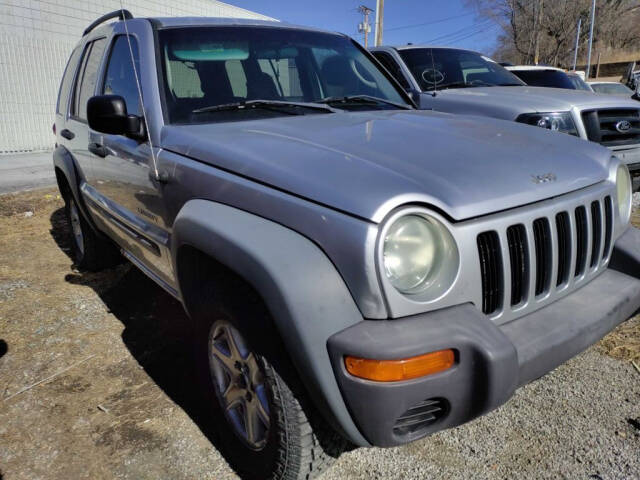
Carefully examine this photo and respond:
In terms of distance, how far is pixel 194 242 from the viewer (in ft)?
6.22

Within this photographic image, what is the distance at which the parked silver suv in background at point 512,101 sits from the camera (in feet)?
15.8

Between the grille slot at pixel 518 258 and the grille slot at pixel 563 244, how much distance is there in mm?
250

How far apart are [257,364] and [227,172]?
0.72 m

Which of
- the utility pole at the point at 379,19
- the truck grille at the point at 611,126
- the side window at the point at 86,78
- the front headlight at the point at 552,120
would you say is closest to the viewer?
the side window at the point at 86,78

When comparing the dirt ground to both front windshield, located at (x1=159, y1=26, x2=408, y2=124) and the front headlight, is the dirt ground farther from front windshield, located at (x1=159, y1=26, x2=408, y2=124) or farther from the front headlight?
the front headlight

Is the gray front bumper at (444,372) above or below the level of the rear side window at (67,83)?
below

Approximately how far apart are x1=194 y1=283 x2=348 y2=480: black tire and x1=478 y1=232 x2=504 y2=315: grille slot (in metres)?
0.67

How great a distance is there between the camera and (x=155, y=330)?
3381 millimetres

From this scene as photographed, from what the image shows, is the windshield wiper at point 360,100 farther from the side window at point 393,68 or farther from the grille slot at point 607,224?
the side window at point 393,68

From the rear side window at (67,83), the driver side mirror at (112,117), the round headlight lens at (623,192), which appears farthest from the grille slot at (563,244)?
the rear side window at (67,83)

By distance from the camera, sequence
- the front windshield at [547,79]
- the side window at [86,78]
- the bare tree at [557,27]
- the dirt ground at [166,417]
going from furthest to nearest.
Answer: the bare tree at [557,27] → the front windshield at [547,79] → the side window at [86,78] → the dirt ground at [166,417]

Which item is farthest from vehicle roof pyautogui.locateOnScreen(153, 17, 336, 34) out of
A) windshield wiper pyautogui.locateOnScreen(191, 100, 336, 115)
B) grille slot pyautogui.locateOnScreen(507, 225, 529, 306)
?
grille slot pyautogui.locateOnScreen(507, 225, 529, 306)

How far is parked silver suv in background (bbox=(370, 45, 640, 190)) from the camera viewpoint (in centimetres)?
481

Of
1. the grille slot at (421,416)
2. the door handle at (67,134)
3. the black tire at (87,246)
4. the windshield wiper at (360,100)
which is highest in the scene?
the windshield wiper at (360,100)
